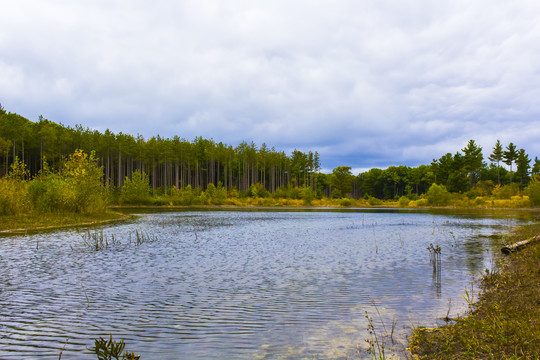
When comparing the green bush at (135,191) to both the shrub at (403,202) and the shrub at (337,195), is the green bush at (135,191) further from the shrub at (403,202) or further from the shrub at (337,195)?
the shrub at (337,195)

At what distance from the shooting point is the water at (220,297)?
6512mm

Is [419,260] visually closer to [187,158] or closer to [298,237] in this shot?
[298,237]

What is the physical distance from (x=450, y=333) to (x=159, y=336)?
5.29 m

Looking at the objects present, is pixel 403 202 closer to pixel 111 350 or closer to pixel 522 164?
pixel 522 164

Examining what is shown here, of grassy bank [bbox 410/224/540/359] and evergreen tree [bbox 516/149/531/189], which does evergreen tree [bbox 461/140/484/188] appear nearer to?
evergreen tree [bbox 516/149/531/189]

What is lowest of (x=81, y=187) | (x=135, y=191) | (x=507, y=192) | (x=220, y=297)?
(x=220, y=297)

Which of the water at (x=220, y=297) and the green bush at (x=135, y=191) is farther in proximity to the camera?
the green bush at (x=135, y=191)

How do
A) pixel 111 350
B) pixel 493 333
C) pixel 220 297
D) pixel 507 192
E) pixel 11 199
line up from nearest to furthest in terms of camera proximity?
pixel 111 350 → pixel 493 333 → pixel 220 297 → pixel 11 199 → pixel 507 192

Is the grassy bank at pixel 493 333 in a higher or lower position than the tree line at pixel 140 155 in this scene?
lower

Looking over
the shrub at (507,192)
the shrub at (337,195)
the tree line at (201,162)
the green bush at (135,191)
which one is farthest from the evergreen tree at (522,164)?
the green bush at (135,191)

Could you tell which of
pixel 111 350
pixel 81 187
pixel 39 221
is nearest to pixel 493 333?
pixel 111 350

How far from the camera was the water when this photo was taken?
21.4ft

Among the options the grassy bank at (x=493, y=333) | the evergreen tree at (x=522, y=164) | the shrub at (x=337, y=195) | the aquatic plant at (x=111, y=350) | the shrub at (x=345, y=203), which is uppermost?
the evergreen tree at (x=522, y=164)

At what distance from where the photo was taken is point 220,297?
9719 mm
